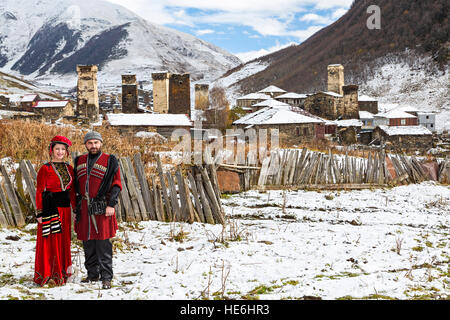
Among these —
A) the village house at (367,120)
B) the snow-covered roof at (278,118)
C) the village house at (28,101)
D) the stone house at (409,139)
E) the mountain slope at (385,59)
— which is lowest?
the stone house at (409,139)

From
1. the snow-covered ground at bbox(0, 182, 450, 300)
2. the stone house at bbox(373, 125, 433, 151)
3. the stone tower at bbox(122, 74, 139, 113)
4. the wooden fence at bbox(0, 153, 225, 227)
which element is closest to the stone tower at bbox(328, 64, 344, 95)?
the stone house at bbox(373, 125, 433, 151)

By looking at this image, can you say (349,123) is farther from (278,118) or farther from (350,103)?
(278,118)

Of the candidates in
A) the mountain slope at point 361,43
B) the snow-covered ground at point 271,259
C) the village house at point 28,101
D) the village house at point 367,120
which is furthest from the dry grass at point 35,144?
the mountain slope at point 361,43

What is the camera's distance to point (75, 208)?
3930 millimetres

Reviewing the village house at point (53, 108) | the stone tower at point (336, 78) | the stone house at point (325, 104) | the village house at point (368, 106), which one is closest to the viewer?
the village house at point (53, 108)

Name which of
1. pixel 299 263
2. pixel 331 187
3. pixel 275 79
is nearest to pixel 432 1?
pixel 275 79

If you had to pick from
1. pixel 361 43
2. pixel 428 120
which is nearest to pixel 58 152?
pixel 428 120

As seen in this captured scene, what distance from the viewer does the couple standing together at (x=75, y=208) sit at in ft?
12.4

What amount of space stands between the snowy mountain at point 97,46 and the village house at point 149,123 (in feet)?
300

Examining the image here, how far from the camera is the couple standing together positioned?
3.77 meters

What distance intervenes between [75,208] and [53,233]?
313mm

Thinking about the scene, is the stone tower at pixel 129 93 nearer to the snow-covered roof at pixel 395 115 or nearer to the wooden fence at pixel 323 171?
the wooden fence at pixel 323 171

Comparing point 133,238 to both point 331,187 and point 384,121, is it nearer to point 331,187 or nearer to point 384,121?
point 331,187
